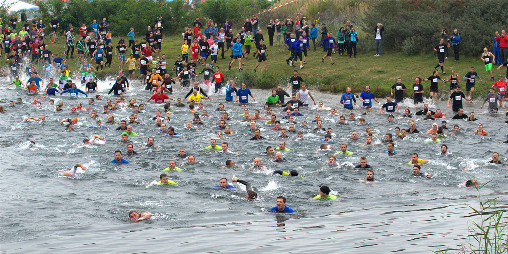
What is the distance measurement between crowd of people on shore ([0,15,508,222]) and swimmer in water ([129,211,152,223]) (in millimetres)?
26

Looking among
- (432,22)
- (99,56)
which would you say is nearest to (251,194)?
(432,22)

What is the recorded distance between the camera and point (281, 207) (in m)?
16.3

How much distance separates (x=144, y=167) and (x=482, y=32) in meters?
20.3

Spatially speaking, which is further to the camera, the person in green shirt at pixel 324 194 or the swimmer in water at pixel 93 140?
the swimmer in water at pixel 93 140

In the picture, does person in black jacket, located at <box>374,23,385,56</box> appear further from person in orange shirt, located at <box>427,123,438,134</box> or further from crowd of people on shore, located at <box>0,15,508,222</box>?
person in orange shirt, located at <box>427,123,438,134</box>

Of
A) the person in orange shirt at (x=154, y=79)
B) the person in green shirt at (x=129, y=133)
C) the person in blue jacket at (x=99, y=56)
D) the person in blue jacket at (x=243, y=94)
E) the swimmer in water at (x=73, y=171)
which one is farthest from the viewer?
the person in blue jacket at (x=99, y=56)

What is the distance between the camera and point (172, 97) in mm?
33906

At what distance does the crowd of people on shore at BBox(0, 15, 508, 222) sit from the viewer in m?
24.2

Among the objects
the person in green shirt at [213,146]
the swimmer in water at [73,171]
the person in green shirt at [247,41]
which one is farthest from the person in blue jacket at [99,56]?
the swimmer in water at [73,171]

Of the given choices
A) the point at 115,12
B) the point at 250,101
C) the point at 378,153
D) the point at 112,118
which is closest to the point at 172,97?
the point at 250,101

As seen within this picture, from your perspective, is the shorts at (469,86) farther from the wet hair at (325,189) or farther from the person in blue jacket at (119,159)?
the person in blue jacket at (119,159)

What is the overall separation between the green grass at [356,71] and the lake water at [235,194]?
4.84 m

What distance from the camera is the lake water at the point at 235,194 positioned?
47.0 feet

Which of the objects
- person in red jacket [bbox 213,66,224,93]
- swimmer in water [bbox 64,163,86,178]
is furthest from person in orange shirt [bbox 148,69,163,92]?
swimmer in water [bbox 64,163,86,178]
